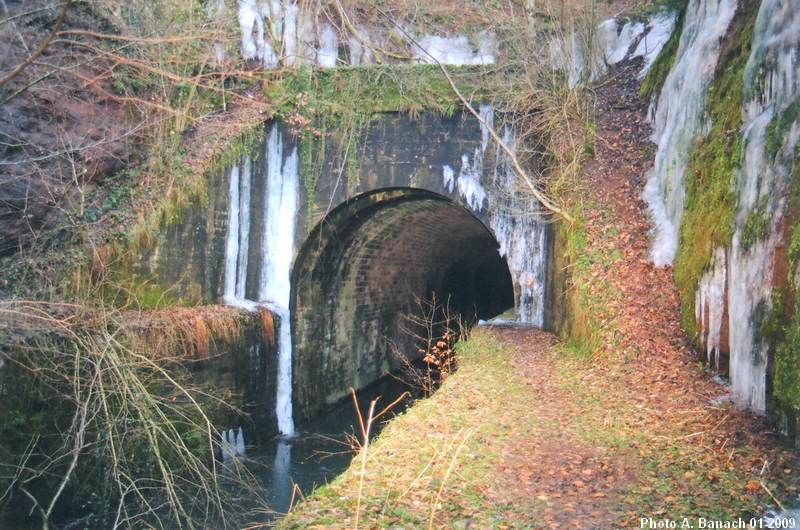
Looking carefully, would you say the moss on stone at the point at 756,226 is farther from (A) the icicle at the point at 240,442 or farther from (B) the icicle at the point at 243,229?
(B) the icicle at the point at 243,229

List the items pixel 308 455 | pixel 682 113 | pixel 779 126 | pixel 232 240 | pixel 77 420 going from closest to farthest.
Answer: pixel 779 126
pixel 77 420
pixel 682 113
pixel 308 455
pixel 232 240

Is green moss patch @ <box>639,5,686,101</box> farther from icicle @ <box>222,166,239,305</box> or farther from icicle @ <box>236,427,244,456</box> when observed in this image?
icicle @ <box>236,427,244,456</box>

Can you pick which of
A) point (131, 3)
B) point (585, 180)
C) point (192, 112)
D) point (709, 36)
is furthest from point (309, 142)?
point (709, 36)

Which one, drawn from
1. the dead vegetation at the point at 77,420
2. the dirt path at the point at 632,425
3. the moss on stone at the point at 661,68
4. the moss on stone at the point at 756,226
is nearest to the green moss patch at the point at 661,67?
the moss on stone at the point at 661,68

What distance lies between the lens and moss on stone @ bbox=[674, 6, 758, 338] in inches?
253

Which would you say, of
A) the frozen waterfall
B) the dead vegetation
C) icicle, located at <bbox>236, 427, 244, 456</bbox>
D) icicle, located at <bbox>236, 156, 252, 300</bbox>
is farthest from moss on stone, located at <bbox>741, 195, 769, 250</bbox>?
icicle, located at <bbox>236, 156, 252, 300</bbox>

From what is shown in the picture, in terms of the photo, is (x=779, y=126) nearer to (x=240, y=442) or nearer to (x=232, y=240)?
(x=240, y=442)

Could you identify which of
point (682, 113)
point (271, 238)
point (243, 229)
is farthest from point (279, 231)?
point (682, 113)

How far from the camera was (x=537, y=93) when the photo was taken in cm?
1026

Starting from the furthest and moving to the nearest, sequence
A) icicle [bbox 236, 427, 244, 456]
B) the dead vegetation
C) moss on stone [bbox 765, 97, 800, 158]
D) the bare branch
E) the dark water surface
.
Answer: icicle [bbox 236, 427, 244, 456]
the dark water surface
the dead vegetation
moss on stone [bbox 765, 97, 800, 158]
the bare branch

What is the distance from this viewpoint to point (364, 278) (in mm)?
13500

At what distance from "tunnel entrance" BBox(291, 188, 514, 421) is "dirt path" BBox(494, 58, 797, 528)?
12.6 feet

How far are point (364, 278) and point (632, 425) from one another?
8.60m

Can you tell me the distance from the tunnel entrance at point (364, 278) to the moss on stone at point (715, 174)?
15.7 feet
